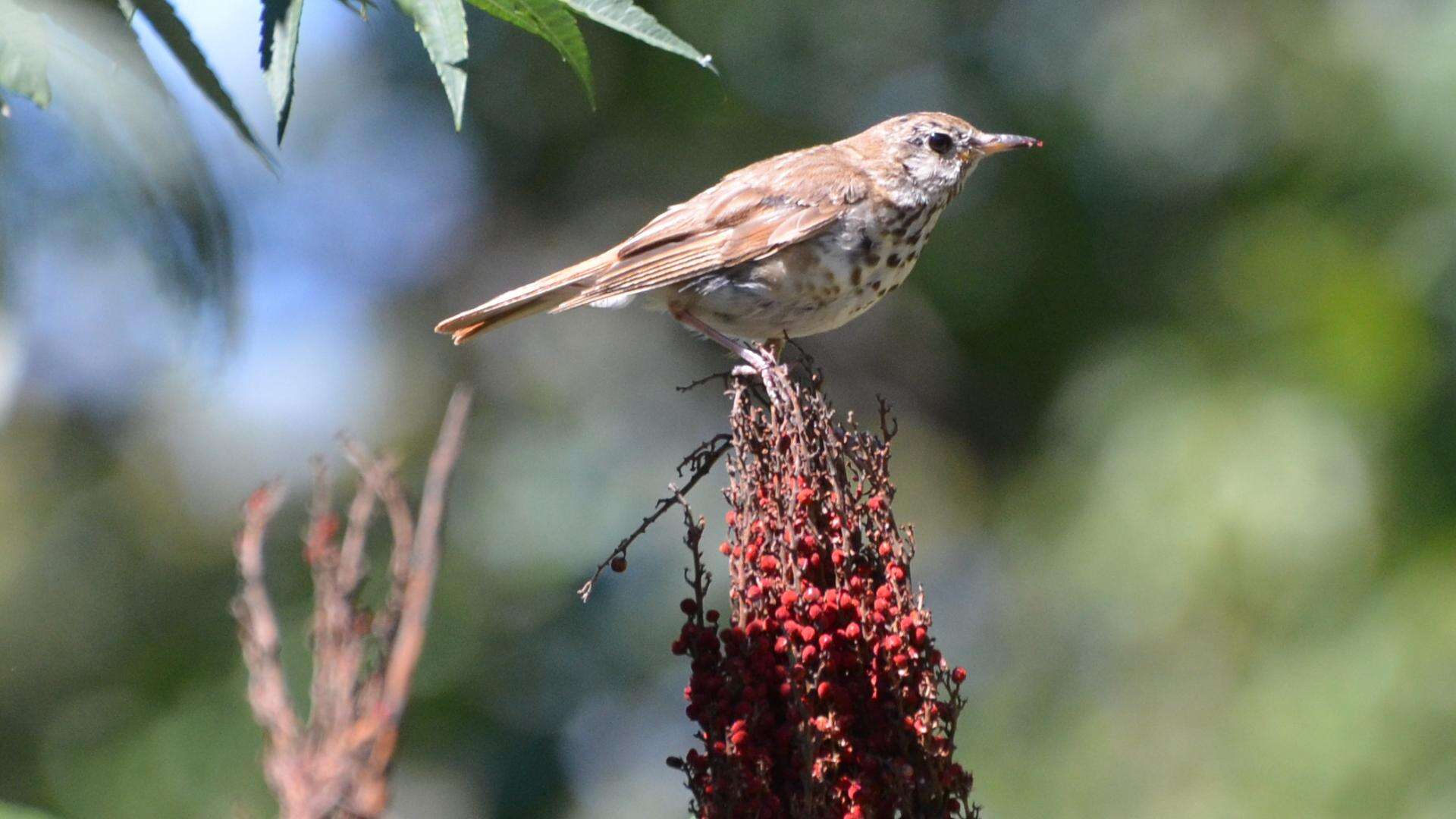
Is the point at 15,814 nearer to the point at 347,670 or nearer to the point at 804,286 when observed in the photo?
the point at 347,670

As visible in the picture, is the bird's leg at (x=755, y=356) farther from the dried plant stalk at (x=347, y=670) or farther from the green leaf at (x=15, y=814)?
the green leaf at (x=15, y=814)

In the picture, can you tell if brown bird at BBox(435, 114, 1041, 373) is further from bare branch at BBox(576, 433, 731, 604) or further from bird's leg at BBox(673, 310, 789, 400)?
bare branch at BBox(576, 433, 731, 604)

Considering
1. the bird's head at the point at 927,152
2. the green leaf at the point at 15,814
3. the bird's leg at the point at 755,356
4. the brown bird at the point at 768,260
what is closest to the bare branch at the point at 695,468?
the bird's leg at the point at 755,356

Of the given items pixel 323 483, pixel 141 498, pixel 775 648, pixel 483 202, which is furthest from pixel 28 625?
pixel 323 483

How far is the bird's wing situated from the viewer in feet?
15.8

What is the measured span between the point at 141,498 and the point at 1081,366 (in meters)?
5.63

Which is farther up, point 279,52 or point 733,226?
point 733,226

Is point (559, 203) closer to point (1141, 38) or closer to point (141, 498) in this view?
point (141, 498)

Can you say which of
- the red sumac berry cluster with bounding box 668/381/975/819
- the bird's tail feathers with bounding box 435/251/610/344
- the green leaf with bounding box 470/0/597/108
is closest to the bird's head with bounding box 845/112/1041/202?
the bird's tail feathers with bounding box 435/251/610/344

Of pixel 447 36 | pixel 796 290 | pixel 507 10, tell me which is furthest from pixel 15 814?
pixel 796 290

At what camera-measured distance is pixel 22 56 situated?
1819mm

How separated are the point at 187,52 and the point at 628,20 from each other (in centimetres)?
62

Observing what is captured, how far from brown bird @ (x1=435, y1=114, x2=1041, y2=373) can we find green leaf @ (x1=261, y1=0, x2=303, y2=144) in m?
2.50

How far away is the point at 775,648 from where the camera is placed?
272 centimetres
